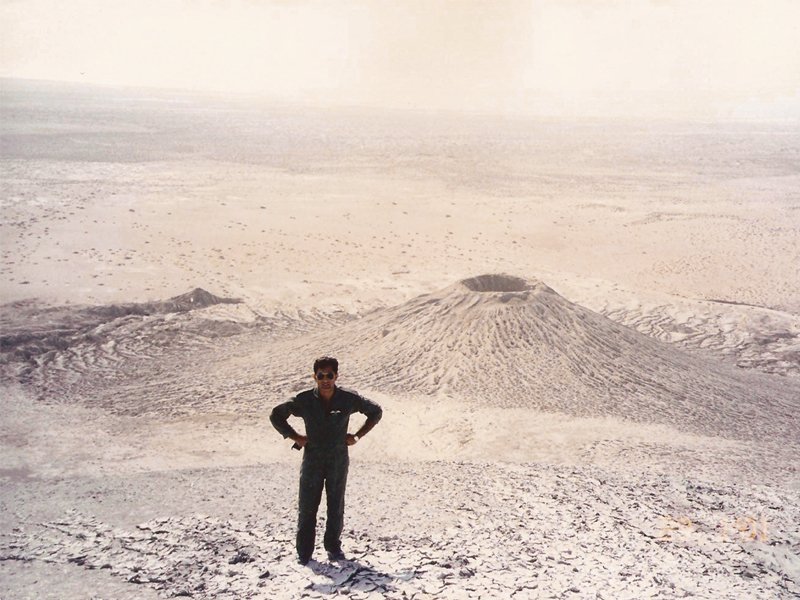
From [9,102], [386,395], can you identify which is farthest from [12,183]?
[9,102]

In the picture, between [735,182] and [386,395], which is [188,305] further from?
[735,182]

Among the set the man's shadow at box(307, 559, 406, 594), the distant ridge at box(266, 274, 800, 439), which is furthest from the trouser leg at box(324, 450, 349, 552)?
the distant ridge at box(266, 274, 800, 439)

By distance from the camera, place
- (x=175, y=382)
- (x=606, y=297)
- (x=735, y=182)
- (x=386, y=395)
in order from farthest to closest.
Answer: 1. (x=735, y=182)
2. (x=606, y=297)
3. (x=175, y=382)
4. (x=386, y=395)

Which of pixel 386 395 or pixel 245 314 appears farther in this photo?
pixel 245 314

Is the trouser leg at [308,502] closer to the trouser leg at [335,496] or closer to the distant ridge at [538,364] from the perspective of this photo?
the trouser leg at [335,496]

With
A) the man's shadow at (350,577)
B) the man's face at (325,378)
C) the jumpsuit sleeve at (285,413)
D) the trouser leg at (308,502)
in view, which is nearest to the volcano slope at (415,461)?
the man's shadow at (350,577)

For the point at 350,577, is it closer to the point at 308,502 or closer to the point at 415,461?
the point at 308,502
